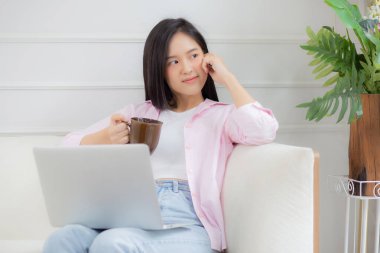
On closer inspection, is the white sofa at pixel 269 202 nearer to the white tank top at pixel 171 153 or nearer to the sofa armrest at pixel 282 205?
the sofa armrest at pixel 282 205

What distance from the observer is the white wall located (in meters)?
1.83

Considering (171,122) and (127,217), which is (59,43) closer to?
(171,122)

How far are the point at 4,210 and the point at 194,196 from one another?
68 cm

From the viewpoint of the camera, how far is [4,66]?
183 cm

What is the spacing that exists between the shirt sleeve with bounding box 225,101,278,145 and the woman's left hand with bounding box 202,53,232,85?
13cm

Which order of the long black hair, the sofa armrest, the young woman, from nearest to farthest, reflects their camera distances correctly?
the sofa armrest < the young woman < the long black hair

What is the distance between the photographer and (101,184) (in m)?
1.08

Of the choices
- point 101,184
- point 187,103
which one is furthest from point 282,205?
point 187,103

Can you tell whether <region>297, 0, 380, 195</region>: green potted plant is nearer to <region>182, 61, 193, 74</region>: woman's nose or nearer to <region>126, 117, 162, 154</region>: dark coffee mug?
<region>182, 61, 193, 74</region>: woman's nose

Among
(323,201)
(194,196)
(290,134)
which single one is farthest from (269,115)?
(323,201)

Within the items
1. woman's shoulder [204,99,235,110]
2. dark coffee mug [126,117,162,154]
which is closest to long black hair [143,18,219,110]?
woman's shoulder [204,99,235,110]

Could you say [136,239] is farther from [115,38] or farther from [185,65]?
[115,38]

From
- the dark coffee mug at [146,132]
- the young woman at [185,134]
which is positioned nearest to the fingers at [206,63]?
the young woman at [185,134]

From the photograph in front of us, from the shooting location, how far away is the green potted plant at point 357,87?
1.41m
